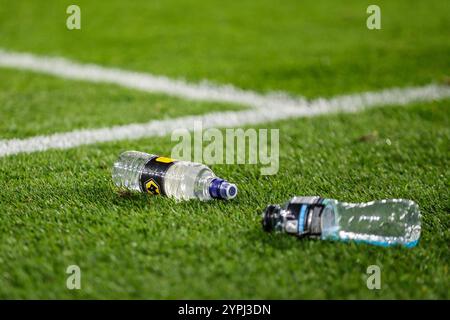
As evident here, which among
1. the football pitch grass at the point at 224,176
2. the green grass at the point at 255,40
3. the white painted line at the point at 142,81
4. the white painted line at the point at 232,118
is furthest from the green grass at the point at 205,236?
the green grass at the point at 255,40

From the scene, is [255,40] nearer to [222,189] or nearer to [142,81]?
[142,81]

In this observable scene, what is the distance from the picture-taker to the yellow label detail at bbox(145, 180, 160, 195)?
294 centimetres

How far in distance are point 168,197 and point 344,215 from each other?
0.78 meters

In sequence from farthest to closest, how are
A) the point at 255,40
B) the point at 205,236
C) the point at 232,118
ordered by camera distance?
1. the point at 255,40
2. the point at 232,118
3. the point at 205,236

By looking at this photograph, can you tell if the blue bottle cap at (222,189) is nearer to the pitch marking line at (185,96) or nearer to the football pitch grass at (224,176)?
the football pitch grass at (224,176)

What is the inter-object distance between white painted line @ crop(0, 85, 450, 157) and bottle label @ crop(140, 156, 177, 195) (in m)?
0.99

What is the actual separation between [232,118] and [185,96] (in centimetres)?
76

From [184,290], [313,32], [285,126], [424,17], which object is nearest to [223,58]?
[313,32]

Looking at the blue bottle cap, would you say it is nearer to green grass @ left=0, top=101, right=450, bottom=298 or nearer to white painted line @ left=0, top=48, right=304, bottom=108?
green grass @ left=0, top=101, right=450, bottom=298

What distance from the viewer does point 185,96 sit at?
526 centimetres

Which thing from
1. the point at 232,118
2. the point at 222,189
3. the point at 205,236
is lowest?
the point at 205,236

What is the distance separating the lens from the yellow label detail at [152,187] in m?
2.94

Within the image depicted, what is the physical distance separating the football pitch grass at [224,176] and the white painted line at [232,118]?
0.45 ft

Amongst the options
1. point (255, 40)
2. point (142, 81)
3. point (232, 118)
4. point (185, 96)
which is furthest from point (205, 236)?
point (255, 40)
